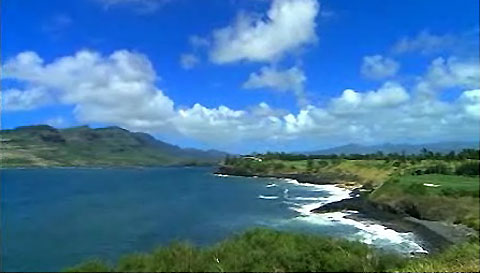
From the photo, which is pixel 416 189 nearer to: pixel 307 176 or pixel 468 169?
pixel 468 169

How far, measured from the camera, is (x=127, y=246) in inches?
1468

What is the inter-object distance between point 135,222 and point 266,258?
95.1ft

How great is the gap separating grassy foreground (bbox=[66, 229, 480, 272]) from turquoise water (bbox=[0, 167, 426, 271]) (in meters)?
11.7

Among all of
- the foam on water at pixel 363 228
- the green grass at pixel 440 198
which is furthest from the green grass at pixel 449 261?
the green grass at pixel 440 198

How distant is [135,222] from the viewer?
49.2 meters

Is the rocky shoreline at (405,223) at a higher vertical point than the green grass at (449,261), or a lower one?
lower

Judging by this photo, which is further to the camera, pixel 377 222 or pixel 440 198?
pixel 377 222

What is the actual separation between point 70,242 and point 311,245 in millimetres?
22834

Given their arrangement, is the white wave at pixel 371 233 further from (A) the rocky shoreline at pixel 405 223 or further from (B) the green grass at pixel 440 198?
(B) the green grass at pixel 440 198

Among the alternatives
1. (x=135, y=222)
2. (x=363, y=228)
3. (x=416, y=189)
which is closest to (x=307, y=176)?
(x=416, y=189)

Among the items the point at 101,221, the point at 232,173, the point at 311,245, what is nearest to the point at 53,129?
the point at 232,173

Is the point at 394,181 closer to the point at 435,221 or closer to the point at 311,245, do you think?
the point at 435,221

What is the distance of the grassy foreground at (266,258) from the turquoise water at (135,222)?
38.5ft

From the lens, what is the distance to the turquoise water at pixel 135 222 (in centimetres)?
3662
